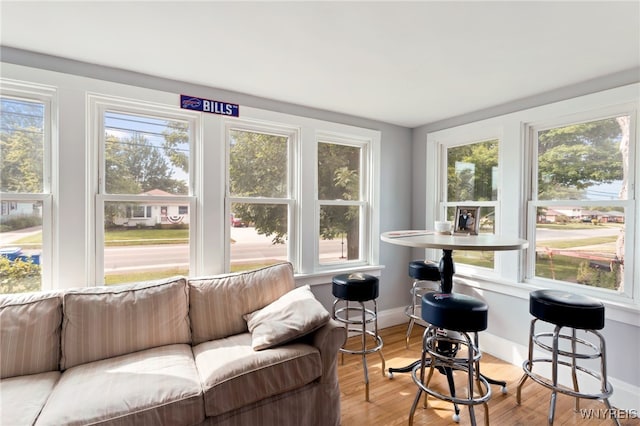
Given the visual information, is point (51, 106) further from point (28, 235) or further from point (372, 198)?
point (372, 198)

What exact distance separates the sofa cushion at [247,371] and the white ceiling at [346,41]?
1844 mm

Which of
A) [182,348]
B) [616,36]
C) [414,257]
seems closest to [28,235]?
[182,348]

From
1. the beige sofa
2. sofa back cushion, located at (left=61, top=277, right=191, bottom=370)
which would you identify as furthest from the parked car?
sofa back cushion, located at (left=61, top=277, right=191, bottom=370)

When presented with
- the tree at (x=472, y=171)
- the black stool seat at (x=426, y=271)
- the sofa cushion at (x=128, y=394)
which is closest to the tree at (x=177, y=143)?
the sofa cushion at (x=128, y=394)

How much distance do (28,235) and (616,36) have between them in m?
3.79

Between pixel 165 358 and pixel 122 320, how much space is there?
371 mm

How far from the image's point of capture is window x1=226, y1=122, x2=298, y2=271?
2.73 meters

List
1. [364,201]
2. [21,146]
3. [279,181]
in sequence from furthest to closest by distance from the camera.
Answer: [364,201] < [279,181] < [21,146]

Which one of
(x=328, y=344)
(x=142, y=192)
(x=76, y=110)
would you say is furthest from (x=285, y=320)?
(x=76, y=110)

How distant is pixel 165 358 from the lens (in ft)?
5.88

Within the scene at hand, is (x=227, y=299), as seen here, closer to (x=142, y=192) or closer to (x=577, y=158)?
(x=142, y=192)

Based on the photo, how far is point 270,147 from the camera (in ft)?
9.50

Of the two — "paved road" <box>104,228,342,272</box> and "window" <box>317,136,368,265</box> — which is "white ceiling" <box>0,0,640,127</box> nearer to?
"window" <box>317,136,368,265</box>

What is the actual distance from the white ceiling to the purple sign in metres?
0.13
